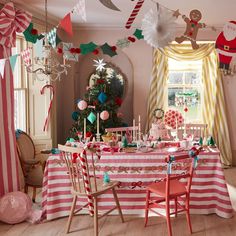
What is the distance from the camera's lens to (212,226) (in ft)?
12.2

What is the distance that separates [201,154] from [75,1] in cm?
250

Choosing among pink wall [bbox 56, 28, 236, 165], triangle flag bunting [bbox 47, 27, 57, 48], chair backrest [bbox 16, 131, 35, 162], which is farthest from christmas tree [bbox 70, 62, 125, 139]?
triangle flag bunting [bbox 47, 27, 57, 48]

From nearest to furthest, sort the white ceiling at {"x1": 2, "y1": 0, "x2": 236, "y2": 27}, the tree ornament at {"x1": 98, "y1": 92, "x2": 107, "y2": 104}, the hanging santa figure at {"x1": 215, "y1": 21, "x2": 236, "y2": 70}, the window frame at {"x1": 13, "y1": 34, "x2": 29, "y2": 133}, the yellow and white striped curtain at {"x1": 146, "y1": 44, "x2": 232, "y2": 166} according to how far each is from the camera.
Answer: the hanging santa figure at {"x1": 215, "y1": 21, "x2": 236, "y2": 70} < the white ceiling at {"x1": 2, "y1": 0, "x2": 236, "y2": 27} < the window frame at {"x1": 13, "y1": 34, "x2": 29, "y2": 133} < the tree ornament at {"x1": 98, "y1": 92, "x2": 107, "y2": 104} < the yellow and white striped curtain at {"x1": 146, "y1": 44, "x2": 232, "y2": 166}

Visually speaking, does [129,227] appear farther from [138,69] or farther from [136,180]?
[138,69]

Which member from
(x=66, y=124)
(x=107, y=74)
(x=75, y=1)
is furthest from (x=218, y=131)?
(x=75, y=1)

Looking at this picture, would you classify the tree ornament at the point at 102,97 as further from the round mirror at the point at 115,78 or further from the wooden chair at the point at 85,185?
the wooden chair at the point at 85,185

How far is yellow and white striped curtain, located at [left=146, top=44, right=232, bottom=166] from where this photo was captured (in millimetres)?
6559

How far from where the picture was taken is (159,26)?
4.16m

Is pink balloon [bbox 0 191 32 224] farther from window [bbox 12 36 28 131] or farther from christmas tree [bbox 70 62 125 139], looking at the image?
christmas tree [bbox 70 62 125 139]

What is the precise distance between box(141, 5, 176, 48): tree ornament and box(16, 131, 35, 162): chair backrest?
80.3 inches

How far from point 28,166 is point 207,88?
3685 millimetres

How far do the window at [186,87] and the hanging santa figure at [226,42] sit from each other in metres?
2.58

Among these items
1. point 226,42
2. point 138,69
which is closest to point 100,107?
point 138,69

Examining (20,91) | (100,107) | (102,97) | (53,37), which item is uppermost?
(53,37)
